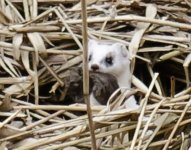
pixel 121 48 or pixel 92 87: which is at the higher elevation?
pixel 121 48

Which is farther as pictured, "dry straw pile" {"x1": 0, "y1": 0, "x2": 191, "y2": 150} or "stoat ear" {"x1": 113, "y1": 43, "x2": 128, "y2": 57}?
"stoat ear" {"x1": 113, "y1": 43, "x2": 128, "y2": 57}

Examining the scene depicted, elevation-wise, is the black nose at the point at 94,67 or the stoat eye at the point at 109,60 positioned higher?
the black nose at the point at 94,67

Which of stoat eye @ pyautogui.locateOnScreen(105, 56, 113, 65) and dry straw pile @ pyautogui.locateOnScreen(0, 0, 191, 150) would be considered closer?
dry straw pile @ pyautogui.locateOnScreen(0, 0, 191, 150)

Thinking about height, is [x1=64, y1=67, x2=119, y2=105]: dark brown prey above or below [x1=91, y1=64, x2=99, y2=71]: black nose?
below

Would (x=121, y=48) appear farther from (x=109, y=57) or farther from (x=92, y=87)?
(x=92, y=87)

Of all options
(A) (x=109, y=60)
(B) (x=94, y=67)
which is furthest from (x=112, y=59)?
(B) (x=94, y=67)

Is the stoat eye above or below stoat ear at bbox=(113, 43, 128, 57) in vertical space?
below
